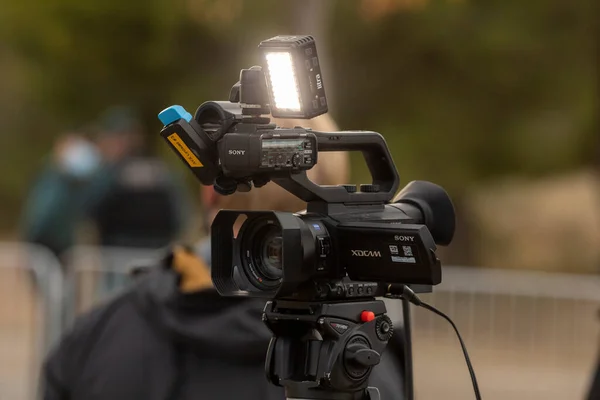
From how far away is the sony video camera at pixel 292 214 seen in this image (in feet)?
8.53

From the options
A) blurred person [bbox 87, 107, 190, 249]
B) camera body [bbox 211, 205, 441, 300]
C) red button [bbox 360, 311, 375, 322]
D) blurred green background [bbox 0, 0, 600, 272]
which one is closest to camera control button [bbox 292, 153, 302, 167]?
camera body [bbox 211, 205, 441, 300]

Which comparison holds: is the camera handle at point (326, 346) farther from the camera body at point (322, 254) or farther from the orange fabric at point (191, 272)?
the orange fabric at point (191, 272)

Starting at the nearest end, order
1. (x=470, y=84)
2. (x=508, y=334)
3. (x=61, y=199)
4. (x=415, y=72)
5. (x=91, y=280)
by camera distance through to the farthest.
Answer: (x=508, y=334) → (x=91, y=280) → (x=61, y=199) → (x=470, y=84) → (x=415, y=72)

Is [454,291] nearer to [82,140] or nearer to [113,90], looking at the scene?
[82,140]

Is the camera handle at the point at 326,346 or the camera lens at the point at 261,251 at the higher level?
the camera lens at the point at 261,251

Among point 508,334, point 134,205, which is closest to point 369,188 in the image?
point 508,334

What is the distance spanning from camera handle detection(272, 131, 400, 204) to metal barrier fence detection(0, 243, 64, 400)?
187 inches

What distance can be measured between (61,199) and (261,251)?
685 cm

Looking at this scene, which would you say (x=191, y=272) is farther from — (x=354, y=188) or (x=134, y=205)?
(x=134, y=205)

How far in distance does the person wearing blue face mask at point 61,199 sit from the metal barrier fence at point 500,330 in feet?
5.68

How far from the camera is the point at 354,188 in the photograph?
2.76 m

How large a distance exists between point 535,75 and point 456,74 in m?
0.71

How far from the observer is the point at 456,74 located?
457 inches

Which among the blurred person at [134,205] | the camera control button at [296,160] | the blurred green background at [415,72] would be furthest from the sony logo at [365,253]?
the blurred green background at [415,72]
